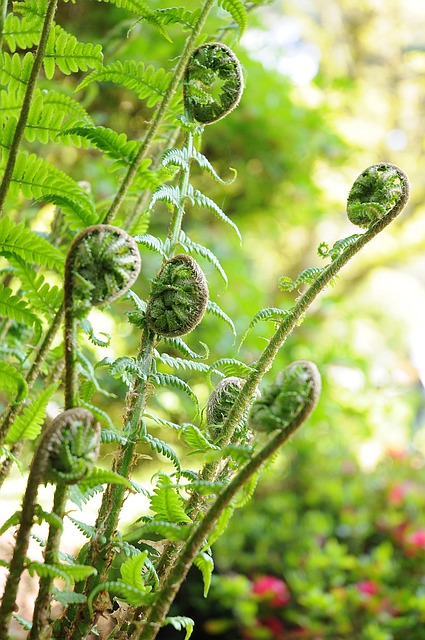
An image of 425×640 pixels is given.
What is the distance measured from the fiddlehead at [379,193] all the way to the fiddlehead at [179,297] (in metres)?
0.15

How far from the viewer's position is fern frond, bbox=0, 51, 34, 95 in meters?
0.74

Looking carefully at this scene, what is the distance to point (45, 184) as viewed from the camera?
0.76 metres

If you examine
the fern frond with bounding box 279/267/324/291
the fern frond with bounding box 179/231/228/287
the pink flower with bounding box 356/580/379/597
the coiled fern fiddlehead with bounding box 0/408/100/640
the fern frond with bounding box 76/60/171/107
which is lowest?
the coiled fern fiddlehead with bounding box 0/408/100/640

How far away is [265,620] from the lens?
2.43 meters

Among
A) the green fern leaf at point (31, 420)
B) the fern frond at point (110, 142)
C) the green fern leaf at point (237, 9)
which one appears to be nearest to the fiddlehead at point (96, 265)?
the green fern leaf at point (31, 420)

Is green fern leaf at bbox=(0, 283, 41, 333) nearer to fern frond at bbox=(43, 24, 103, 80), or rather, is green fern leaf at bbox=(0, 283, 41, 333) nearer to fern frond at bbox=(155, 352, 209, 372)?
fern frond at bbox=(155, 352, 209, 372)

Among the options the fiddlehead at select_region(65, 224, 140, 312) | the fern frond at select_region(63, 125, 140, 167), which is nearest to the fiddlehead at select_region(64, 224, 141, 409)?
the fiddlehead at select_region(65, 224, 140, 312)

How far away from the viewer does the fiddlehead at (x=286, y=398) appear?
1.54ft

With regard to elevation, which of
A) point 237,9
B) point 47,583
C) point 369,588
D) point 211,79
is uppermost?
point 369,588

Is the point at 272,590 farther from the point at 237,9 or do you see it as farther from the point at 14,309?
the point at 237,9

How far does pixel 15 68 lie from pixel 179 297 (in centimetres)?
35

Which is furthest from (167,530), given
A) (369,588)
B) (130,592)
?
(369,588)

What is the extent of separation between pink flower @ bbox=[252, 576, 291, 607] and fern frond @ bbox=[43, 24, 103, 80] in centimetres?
202

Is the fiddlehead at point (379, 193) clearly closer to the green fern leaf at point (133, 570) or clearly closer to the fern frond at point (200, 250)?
the fern frond at point (200, 250)
